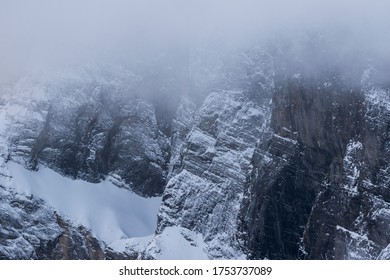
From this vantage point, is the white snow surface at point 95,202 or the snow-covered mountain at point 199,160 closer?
the snow-covered mountain at point 199,160

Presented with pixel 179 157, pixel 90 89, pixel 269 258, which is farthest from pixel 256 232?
pixel 90 89

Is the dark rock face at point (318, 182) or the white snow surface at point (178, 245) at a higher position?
the dark rock face at point (318, 182)

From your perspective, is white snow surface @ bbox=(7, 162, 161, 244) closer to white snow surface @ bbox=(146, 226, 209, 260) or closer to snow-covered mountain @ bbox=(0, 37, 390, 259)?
snow-covered mountain @ bbox=(0, 37, 390, 259)

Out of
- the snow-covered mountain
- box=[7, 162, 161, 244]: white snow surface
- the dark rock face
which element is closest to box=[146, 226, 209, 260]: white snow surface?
the snow-covered mountain

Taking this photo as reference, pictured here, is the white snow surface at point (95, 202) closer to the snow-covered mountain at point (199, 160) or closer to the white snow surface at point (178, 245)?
the snow-covered mountain at point (199, 160)

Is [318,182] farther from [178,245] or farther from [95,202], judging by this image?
[95,202]

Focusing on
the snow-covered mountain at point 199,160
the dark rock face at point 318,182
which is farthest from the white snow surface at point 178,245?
the dark rock face at point 318,182
